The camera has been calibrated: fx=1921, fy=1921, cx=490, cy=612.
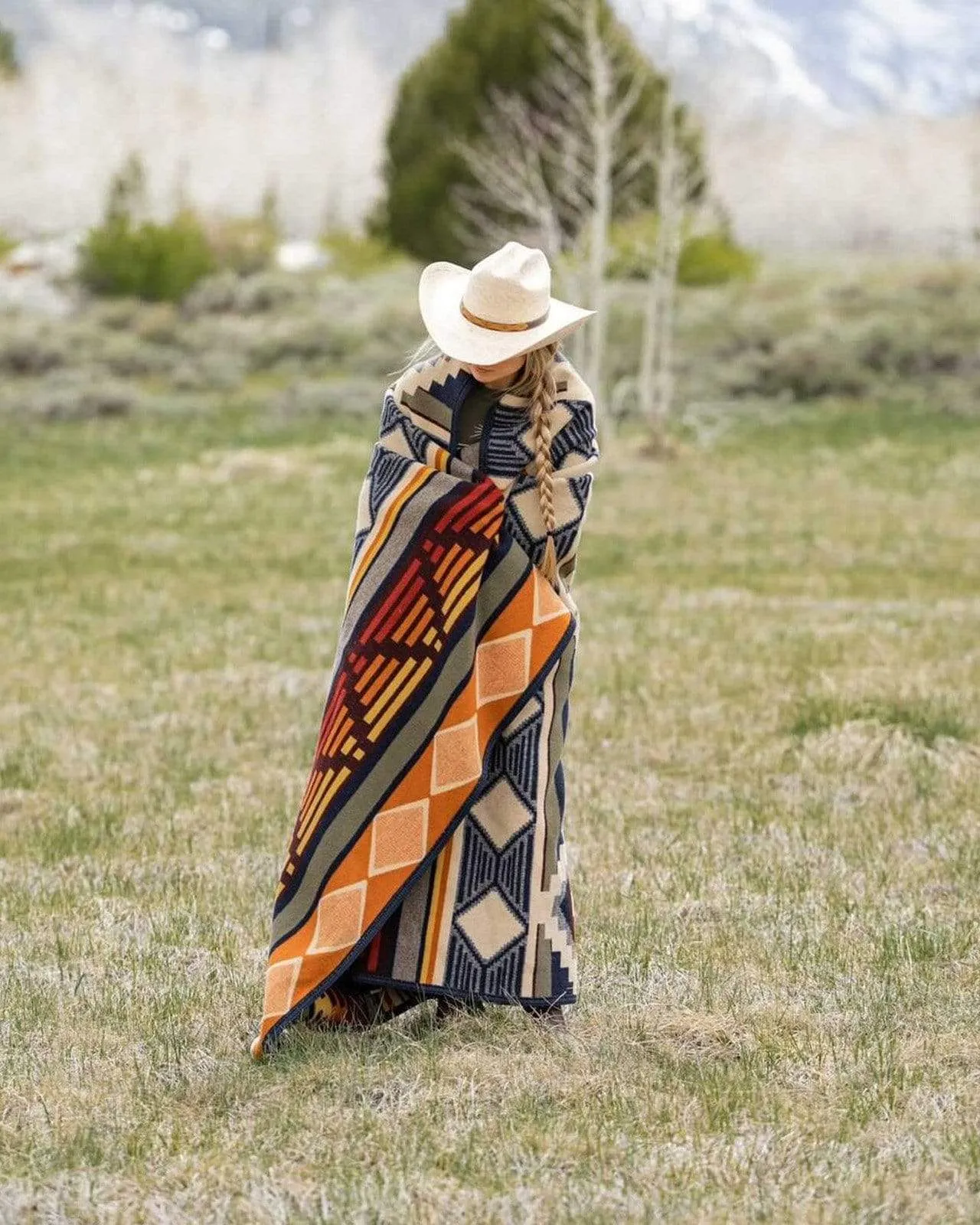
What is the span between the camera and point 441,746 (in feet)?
16.5

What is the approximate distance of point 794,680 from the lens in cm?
1084

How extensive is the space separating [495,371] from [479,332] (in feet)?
0.37

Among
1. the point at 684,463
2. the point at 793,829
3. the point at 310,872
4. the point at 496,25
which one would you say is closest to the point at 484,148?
the point at 496,25

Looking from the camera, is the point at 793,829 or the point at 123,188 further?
the point at 123,188

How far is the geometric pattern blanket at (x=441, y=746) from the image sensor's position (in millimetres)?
5008

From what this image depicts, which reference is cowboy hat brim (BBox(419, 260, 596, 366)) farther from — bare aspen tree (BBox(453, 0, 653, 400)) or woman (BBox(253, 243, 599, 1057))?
bare aspen tree (BBox(453, 0, 653, 400))

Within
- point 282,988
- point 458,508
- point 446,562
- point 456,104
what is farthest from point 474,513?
point 456,104

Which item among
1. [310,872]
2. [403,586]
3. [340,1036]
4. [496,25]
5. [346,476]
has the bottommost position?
[346,476]

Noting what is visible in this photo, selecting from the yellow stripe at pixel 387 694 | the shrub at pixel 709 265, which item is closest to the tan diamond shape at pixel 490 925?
the yellow stripe at pixel 387 694

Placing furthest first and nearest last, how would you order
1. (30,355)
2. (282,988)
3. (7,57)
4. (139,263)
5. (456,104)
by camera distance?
(7,57) < (139,263) < (456,104) < (30,355) < (282,988)

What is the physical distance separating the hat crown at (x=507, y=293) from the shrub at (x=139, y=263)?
40.1 m

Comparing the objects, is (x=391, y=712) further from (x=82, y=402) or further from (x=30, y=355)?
(x=30, y=355)

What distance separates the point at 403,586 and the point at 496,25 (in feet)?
122

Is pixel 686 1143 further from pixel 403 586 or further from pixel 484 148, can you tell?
pixel 484 148
